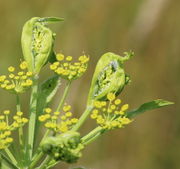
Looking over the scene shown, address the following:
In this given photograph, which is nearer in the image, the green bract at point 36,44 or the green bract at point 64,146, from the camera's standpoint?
the green bract at point 64,146

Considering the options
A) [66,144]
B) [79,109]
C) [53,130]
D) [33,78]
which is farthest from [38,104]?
[79,109]

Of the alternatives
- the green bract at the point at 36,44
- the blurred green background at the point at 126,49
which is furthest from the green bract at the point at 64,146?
the blurred green background at the point at 126,49

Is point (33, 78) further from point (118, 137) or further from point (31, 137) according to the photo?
point (118, 137)

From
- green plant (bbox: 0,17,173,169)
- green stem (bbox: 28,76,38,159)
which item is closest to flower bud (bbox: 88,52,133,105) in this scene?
green plant (bbox: 0,17,173,169)

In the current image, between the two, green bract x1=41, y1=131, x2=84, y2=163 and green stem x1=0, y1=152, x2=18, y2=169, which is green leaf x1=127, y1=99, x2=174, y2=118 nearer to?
green bract x1=41, y1=131, x2=84, y2=163

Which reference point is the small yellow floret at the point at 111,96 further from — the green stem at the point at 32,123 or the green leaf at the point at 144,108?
the green stem at the point at 32,123

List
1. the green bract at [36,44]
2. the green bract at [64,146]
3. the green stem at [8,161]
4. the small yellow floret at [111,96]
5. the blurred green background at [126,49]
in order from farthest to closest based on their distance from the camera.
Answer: the blurred green background at [126,49] < the green bract at [36,44] < the small yellow floret at [111,96] < the green stem at [8,161] < the green bract at [64,146]

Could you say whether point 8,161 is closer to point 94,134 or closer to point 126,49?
point 94,134

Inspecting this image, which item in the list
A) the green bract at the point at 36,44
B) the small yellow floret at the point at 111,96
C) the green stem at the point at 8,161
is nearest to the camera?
the green stem at the point at 8,161

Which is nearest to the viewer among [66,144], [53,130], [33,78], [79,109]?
[66,144]
